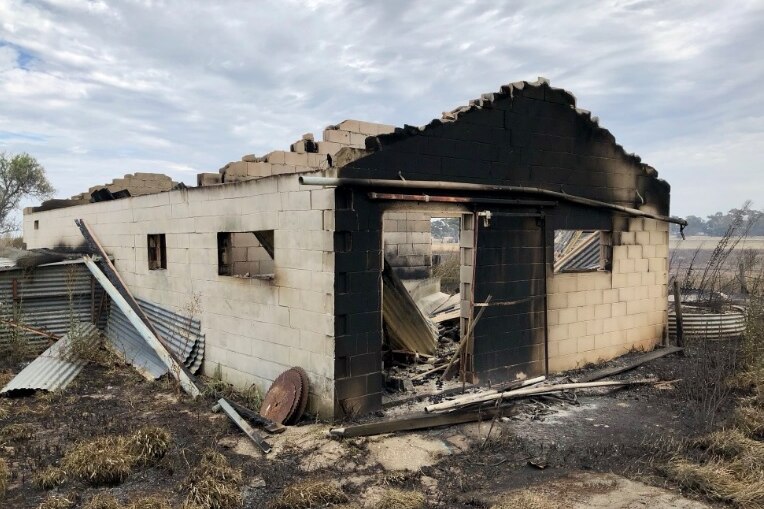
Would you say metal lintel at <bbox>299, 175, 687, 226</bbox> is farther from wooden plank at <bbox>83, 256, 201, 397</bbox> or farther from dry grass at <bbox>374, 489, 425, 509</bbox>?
wooden plank at <bbox>83, 256, 201, 397</bbox>

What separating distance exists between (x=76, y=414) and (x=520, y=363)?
649cm

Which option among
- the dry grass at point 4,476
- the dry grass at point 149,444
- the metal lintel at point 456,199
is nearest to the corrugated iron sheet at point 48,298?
the dry grass at point 4,476

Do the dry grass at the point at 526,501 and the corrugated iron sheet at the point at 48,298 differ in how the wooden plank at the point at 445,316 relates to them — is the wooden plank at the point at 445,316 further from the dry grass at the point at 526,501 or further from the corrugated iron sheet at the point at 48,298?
the corrugated iron sheet at the point at 48,298

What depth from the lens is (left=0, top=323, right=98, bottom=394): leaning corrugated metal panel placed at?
8.36 metres

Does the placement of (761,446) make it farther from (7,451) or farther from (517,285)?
(7,451)

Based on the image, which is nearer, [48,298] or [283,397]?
[283,397]

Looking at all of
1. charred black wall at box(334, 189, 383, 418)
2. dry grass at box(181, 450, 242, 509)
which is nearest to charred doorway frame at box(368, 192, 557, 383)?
charred black wall at box(334, 189, 383, 418)

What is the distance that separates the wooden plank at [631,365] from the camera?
8.64m

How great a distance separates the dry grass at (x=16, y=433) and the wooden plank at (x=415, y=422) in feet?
12.1

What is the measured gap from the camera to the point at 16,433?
21.2 ft

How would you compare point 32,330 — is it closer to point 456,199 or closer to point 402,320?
point 402,320

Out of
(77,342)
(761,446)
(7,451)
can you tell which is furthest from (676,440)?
(77,342)

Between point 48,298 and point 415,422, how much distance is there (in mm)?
8927

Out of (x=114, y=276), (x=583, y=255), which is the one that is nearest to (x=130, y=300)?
(x=114, y=276)
